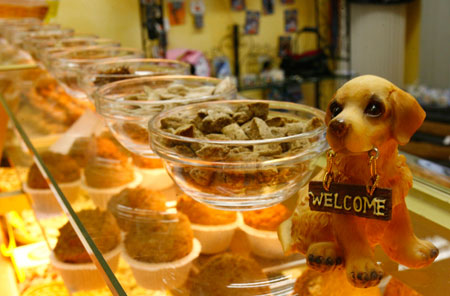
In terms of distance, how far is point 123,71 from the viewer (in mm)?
871

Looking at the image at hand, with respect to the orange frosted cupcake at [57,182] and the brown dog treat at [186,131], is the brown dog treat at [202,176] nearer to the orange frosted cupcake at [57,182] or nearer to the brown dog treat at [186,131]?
the brown dog treat at [186,131]

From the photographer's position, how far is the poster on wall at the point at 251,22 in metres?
3.06

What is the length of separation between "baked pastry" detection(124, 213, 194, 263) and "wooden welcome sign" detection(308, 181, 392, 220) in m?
0.20

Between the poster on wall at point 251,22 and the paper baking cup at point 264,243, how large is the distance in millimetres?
2749

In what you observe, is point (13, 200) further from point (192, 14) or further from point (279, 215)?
point (192, 14)

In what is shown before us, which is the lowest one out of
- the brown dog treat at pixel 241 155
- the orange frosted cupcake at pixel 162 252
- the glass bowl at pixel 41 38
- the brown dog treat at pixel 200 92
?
the orange frosted cupcake at pixel 162 252

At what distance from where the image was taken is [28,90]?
3.88 ft

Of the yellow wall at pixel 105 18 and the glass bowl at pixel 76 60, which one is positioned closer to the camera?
the glass bowl at pixel 76 60

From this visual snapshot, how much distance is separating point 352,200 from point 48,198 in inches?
27.0

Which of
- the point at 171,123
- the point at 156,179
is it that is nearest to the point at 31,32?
the point at 156,179

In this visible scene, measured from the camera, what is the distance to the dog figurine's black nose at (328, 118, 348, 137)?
0.28 metres

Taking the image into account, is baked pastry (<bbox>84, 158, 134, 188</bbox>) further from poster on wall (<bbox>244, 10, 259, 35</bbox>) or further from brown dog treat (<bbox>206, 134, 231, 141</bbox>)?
poster on wall (<bbox>244, 10, 259, 35</bbox>)

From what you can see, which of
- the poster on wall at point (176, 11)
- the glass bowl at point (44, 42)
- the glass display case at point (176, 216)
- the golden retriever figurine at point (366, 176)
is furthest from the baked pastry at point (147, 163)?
the poster on wall at point (176, 11)

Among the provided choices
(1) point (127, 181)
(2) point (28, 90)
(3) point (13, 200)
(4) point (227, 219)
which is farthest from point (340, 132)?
(2) point (28, 90)
